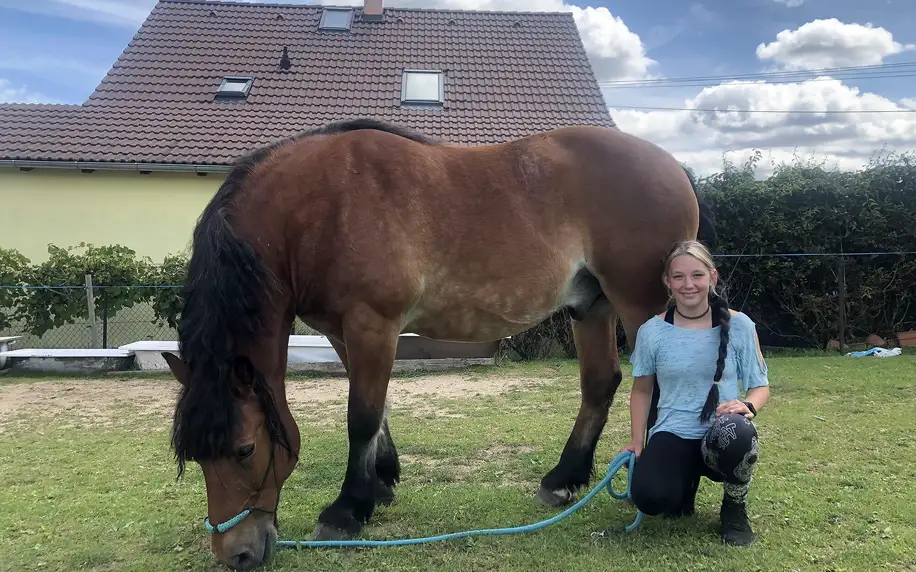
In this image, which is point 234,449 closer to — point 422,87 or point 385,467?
point 385,467

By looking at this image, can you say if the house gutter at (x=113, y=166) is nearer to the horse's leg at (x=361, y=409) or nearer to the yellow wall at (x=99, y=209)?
the yellow wall at (x=99, y=209)

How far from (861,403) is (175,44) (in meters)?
13.6

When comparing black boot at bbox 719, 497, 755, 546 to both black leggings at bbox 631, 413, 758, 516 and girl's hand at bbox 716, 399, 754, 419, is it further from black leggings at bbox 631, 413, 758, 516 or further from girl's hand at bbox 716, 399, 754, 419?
girl's hand at bbox 716, 399, 754, 419

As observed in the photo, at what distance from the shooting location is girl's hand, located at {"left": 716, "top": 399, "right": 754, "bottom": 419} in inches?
99.0

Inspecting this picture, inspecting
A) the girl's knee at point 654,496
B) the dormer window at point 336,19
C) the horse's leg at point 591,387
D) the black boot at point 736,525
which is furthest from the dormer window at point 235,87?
the black boot at point 736,525

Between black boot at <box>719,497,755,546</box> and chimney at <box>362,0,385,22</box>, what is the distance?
45.6 feet

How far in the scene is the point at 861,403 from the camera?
533cm

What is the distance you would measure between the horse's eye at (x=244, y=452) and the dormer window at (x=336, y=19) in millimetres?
13067

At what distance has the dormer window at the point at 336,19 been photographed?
13.6 meters

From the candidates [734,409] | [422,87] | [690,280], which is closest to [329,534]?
[734,409]

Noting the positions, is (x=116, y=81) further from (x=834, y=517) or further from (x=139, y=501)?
(x=834, y=517)

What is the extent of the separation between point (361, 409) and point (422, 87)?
1051cm

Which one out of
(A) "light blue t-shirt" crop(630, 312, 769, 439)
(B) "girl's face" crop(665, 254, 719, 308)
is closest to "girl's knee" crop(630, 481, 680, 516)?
(A) "light blue t-shirt" crop(630, 312, 769, 439)

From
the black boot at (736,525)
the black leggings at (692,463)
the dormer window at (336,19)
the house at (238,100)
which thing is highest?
the dormer window at (336,19)
